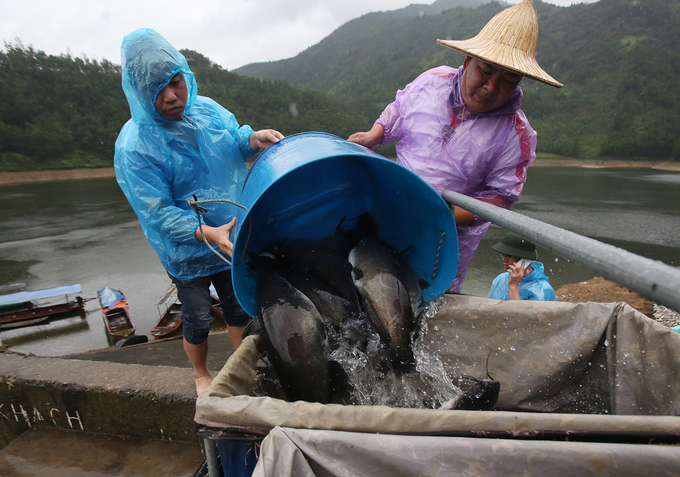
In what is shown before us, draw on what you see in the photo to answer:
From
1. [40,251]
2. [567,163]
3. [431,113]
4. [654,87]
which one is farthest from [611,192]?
[654,87]

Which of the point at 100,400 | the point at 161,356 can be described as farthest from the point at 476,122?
Result: the point at 161,356

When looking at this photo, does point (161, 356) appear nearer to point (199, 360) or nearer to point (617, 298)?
point (199, 360)

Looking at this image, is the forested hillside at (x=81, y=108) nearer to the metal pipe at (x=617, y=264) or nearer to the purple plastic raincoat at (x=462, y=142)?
the purple plastic raincoat at (x=462, y=142)

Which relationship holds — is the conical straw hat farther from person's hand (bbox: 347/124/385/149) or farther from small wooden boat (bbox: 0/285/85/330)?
small wooden boat (bbox: 0/285/85/330)

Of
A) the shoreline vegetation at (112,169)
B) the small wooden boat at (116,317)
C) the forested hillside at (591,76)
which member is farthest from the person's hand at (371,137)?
the forested hillside at (591,76)

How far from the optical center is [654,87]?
2470 inches

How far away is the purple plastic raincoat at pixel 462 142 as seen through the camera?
1929 mm

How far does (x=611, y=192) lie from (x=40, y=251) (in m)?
42.1

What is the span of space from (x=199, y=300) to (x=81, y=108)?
211 feet

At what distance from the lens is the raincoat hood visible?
1866 millimetres

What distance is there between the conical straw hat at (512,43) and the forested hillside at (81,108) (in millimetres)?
40366

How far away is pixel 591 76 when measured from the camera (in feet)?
237

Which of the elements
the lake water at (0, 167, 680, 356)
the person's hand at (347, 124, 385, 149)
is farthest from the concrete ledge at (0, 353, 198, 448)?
the lake water at (0, 167, 680, 356)

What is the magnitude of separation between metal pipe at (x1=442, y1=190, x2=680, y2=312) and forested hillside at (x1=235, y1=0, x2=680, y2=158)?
2320 inches
